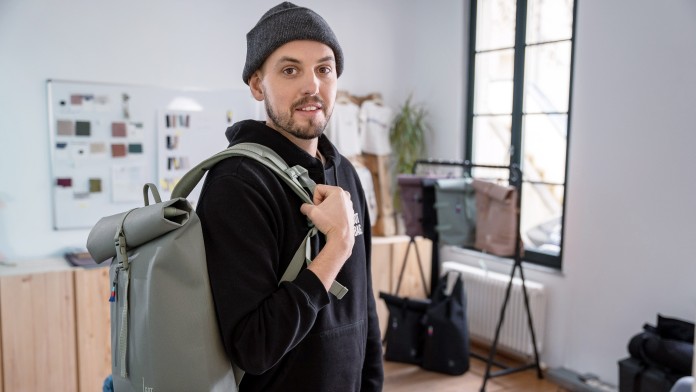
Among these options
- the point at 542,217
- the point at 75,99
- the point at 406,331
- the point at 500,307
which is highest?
the point at 75,99

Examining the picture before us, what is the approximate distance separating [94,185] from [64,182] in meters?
0.17

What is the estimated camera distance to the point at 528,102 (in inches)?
161

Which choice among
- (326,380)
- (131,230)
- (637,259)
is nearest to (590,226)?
(637,259)

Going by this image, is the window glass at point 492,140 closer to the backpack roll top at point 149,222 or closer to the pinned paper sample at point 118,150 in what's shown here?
the pinned paper sample at point 118,150

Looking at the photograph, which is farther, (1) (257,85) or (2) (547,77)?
(2) (547,77)

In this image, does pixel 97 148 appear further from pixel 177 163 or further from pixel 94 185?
pixel 177 163

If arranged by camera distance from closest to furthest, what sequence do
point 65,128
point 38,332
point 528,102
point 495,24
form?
point 38,332
point 65,128
point 528,102
point 495,24

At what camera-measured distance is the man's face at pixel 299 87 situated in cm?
119

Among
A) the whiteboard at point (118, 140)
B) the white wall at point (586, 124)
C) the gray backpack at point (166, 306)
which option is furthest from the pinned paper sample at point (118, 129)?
the gray backpack at point (166, 306)

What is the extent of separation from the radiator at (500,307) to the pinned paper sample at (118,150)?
241 centimetres

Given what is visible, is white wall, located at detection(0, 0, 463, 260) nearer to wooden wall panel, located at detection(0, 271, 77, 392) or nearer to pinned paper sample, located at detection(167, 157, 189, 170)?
pinned paper sample, located at detection(167, 157, 189, 170)

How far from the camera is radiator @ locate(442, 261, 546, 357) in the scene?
12.5 feet

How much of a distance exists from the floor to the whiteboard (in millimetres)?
1772

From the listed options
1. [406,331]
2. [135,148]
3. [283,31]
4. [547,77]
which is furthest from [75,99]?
[547,77]
